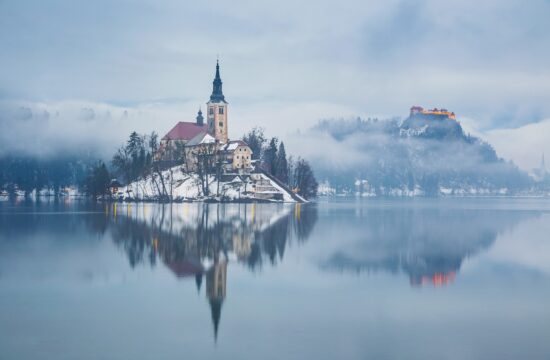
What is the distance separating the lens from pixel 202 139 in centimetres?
18562

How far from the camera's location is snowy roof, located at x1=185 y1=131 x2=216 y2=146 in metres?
183

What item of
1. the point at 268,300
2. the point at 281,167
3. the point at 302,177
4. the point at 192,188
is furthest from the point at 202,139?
the point at 268,300

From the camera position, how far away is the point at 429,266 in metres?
35.2

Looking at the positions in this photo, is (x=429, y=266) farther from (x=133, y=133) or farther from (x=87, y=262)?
(x=133, y=133)

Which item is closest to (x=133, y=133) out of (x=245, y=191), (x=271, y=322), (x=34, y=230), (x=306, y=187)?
(x=245, y=191)

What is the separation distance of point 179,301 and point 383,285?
9807 millimetres

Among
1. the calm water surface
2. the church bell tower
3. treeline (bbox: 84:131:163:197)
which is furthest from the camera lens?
the church bell tower

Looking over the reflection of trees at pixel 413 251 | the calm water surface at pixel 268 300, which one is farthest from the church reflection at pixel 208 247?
the reflection of trees at pixel 413 251

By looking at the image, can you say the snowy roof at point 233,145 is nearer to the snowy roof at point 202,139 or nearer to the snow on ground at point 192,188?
the snowy roof at point 202,139

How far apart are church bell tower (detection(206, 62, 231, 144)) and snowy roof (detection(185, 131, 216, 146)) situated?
3695 mm

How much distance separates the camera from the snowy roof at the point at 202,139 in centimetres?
18338

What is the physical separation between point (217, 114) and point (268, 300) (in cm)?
16918

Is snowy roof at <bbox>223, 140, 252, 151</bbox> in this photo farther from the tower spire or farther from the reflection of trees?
the reflection of trees

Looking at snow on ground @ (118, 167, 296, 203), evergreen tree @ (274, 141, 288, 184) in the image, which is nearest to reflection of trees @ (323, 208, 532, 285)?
snow on ground @ (118, 167, 296, 203)
